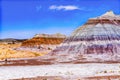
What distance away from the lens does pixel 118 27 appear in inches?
3150

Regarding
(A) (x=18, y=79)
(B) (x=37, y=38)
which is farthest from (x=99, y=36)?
(B) (x=37, y=38)

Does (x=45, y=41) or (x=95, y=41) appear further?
(x=45, y=41)

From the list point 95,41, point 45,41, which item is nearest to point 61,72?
point 95,41

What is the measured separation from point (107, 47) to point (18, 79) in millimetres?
44820

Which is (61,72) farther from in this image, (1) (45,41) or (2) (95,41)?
(1) (45,41)

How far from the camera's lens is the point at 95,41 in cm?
7638

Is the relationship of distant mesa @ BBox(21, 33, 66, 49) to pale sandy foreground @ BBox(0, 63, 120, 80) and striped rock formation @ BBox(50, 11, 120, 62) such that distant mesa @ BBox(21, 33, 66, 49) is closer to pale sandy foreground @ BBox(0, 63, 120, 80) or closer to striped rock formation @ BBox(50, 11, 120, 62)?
striped rock formation @ BBox(50, 11, 120, 62)

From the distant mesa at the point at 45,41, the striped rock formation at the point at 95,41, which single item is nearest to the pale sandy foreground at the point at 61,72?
the striped rock formation at the point at 95,41

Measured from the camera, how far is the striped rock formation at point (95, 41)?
7288cm

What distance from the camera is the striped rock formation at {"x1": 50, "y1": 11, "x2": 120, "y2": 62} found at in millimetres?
72875

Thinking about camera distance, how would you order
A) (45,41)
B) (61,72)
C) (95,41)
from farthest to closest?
1. (45,41)
2. (95,41)
3. (61,72)

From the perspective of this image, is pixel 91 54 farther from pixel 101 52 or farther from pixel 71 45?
pixel 71 45

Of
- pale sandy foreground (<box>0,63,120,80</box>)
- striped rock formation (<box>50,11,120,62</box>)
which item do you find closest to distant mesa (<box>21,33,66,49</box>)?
striped rock formation (<box>50,11,120,62</box>)

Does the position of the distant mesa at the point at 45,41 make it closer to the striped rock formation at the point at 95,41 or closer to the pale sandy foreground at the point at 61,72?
the striped rock formation at the point at 95,41
